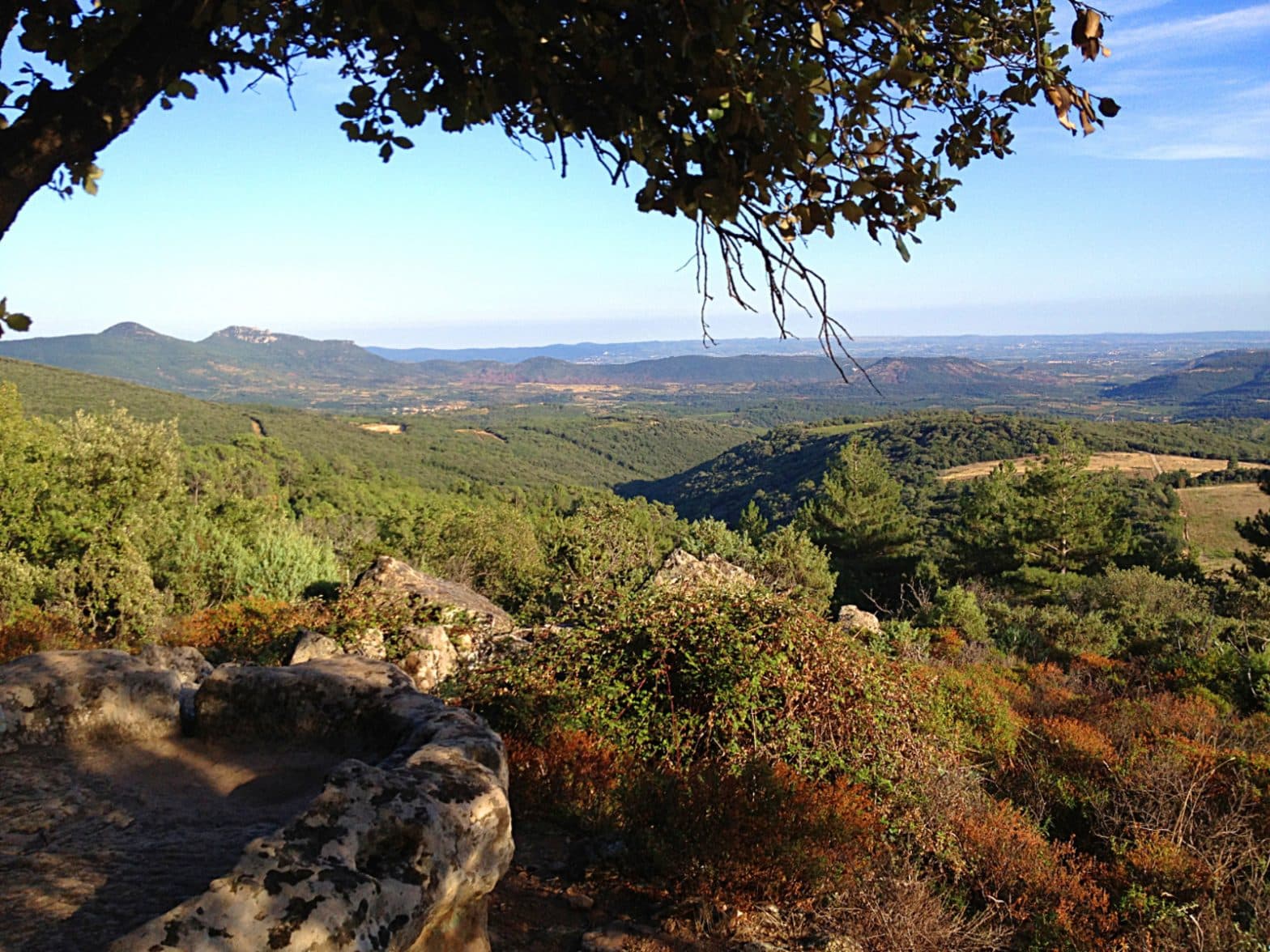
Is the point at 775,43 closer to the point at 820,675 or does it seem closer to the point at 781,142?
the point at 781,142

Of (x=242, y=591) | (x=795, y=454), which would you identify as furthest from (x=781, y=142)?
(x=795, y=454)

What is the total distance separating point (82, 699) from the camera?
3.62 m

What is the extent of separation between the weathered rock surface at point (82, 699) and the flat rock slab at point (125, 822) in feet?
0.28

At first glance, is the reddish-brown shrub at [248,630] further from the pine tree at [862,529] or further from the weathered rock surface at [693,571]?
the pine tree at [862,529]

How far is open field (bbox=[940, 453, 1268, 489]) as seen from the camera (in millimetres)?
79938

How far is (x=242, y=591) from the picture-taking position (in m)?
12.8

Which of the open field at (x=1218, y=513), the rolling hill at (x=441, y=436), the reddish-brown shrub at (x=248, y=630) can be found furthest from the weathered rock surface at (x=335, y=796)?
the open field at (x=1218, y=513)

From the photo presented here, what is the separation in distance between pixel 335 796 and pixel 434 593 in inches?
311

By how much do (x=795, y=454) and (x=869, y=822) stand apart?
317ft

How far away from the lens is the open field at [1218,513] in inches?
2210

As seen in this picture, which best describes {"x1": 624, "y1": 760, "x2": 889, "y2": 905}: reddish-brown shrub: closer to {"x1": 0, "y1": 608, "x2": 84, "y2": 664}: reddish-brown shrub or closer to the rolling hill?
{"x1": 0, "y1": 608, "x2": 84, "y2": 664}: reddish-brown shrub

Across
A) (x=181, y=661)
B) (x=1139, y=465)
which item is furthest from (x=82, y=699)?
(x=1139, y=465)

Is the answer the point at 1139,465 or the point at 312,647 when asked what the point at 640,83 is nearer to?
the point at 312,647

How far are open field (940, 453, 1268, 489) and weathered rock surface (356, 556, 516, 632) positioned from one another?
76.2 m
